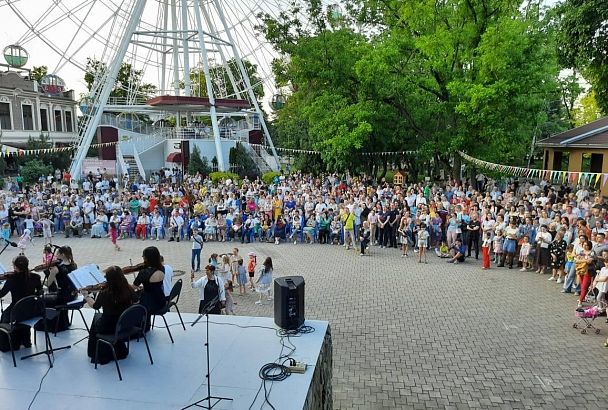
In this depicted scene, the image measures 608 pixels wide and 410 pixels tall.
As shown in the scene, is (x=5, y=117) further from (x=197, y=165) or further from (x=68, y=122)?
(x=197, y=165)

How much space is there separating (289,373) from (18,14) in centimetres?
3263

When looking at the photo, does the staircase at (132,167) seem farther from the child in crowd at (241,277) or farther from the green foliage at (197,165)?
Answer: the child in crowd at (241,277)

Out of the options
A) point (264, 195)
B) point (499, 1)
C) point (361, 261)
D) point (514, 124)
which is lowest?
point (361, 261)

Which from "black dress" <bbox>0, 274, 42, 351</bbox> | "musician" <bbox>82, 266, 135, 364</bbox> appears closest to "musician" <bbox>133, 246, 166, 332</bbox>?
"musician" <bbox>82, 266, 135, 364</bbox>

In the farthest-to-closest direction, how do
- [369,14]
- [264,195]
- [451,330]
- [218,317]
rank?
[369,14] < [264,195] < [451,330] < [218,317]

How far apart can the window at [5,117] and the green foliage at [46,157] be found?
556 cm

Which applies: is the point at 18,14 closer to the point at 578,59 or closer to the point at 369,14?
the point at 369,14

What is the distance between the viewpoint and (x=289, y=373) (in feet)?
18.8

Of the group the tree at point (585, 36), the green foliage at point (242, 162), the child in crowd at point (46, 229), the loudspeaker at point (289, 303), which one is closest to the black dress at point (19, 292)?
the loudspeaker at point (289, 303)

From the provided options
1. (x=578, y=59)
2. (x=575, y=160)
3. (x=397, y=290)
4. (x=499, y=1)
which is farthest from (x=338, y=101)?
(x=397, y=290)

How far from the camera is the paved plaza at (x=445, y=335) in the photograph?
7.03 meters

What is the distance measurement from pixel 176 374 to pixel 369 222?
11666 millimetres

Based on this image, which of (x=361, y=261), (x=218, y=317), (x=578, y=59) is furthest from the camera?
(x=578, y=59)

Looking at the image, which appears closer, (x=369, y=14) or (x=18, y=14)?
(x=369, y=14)
